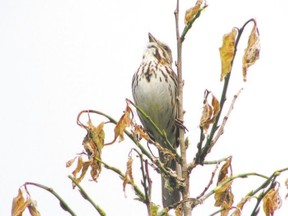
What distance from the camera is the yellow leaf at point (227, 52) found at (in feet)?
9.08

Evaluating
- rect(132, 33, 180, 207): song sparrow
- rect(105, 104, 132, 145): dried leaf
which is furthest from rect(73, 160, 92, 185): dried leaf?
rect(132, 33, 180, 207): song sparrow

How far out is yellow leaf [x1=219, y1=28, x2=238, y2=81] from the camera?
2.77 meters

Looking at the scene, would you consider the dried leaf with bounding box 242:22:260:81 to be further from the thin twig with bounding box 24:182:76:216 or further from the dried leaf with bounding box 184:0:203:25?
the thin twig with bounding box 24:182:76:216

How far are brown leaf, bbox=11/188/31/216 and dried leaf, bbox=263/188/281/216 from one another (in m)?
1.01

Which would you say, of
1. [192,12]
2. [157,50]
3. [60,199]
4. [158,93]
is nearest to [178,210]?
[60,199]

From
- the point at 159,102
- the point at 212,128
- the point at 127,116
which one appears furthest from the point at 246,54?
the point at 159,102

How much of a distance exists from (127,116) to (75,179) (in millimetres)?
390

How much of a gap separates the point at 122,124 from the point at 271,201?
763 mm

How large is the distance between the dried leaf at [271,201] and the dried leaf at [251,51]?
1.70 feet

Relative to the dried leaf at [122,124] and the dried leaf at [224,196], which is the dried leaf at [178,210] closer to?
the dried leaf at [224,196]

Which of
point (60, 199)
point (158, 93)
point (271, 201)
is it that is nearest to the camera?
point (60, 199)

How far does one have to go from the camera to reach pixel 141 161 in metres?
2.53

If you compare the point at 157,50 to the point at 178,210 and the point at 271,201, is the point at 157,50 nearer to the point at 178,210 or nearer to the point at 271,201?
the point at 178,210

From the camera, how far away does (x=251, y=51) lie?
2.79 metres
